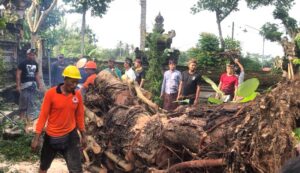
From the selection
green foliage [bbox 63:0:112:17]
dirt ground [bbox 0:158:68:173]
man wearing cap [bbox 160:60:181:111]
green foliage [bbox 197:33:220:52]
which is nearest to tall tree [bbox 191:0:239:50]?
green foliage [bbox 63:0:112:17]

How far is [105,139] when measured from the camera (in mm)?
6418

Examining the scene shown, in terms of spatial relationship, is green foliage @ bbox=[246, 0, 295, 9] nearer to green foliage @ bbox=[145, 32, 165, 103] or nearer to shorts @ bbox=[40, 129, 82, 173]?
green foliage @ bbox=[145, 32, 165, 103]

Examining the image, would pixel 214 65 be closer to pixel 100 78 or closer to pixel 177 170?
pixel 100 78

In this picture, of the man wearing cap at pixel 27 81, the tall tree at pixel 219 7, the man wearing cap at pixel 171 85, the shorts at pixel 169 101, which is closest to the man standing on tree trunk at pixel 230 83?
the man wearing cap at pixel 171 85

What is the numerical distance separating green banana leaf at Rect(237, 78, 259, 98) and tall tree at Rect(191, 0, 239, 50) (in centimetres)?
2846

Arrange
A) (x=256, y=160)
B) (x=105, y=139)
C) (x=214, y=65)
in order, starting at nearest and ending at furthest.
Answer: (x=256, y=160)
(x=105, y=139)
(x=214, y=65)

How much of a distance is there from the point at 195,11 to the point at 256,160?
32.9m

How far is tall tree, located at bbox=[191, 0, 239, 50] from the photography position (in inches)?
1308

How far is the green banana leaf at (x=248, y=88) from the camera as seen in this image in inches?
197

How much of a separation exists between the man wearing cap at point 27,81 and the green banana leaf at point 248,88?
21.5 feet

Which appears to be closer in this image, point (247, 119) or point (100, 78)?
point (247, 119)

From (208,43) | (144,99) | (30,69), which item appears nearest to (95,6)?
(208,43)

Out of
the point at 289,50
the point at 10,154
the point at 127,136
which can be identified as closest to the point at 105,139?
the point at 127,136

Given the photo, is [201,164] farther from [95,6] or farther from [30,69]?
[95,6]
